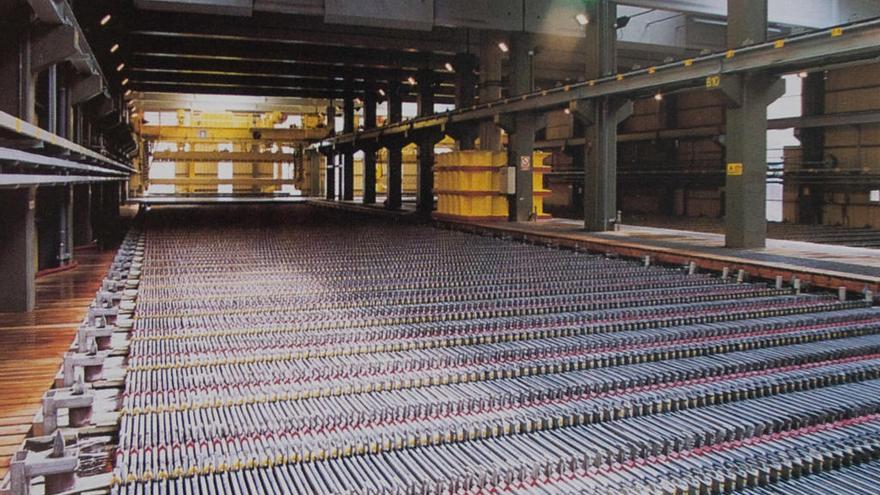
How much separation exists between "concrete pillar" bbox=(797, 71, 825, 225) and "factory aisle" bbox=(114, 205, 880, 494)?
13378mm

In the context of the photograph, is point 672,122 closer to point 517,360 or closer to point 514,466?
point 517,360

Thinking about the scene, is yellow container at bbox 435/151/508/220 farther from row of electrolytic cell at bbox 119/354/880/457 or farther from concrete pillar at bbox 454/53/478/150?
row of electrolytic cell at bbox 119/354/880/457

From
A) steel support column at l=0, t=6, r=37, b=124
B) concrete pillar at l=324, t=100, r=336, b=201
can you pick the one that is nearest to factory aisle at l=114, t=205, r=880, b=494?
steel support column at l=0, t=6, r=37, b=124

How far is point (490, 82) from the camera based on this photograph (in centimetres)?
1819

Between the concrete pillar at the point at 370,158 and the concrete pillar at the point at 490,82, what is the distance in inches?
366

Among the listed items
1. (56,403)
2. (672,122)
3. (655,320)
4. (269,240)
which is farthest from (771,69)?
(672,122)

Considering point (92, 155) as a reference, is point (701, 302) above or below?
below

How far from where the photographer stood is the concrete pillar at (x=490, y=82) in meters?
18.1

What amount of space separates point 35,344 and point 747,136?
29.9 ft

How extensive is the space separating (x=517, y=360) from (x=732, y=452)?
1.72 metres

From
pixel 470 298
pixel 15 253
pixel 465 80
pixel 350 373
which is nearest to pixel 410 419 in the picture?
pixel 350 373

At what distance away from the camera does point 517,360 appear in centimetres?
466

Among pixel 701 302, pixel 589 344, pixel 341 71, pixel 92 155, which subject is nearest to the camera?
pixel 589 344

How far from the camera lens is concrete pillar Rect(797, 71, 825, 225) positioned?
19.4 meters
